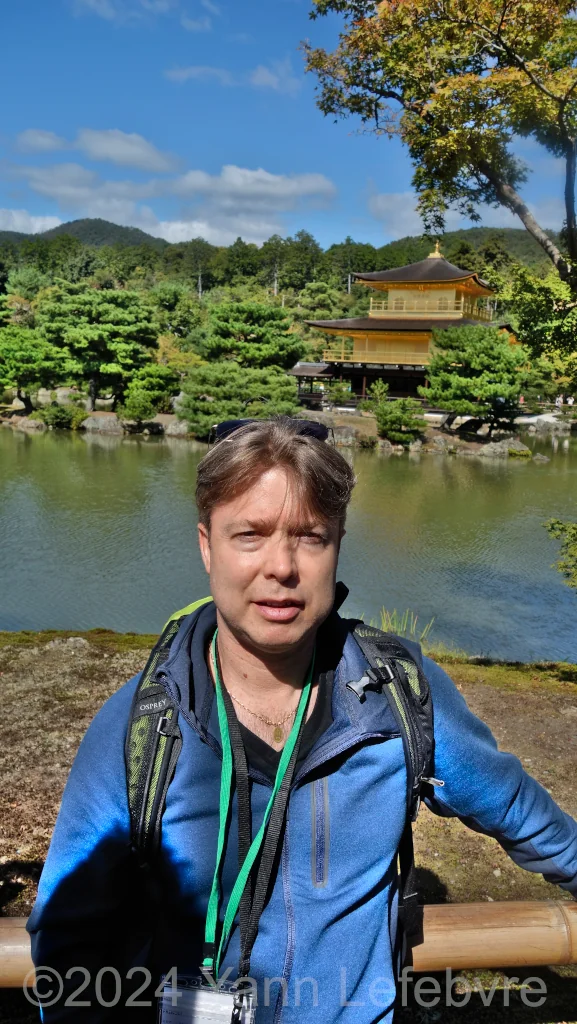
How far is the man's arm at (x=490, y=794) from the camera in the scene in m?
1.08

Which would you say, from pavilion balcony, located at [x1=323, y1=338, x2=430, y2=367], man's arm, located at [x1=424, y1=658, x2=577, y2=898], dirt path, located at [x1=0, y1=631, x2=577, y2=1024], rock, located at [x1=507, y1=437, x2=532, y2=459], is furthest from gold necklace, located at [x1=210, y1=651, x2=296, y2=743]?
pavilion balcony, located at [x1=323, y1=338, x2=430, y2=367]

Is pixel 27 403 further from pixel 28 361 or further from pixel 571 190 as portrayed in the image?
pixel 571 190

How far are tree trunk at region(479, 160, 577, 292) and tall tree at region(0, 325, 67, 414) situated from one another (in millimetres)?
19347

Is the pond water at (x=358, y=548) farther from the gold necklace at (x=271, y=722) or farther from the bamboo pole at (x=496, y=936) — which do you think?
the gold necklace at (x=271, y=722)

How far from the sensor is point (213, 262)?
55188 millimetres

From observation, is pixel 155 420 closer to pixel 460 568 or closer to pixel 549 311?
pixel 460 568

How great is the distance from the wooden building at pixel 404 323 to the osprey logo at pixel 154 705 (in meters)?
24.5

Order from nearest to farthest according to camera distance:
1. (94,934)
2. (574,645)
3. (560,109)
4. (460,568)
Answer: (94,934) → (560,109) → (574,645) → (460,568)

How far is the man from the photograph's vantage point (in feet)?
3.02

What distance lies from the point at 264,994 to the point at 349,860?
0.22 m

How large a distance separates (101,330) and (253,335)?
5146mm

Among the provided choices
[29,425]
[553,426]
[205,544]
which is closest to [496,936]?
[205,544]

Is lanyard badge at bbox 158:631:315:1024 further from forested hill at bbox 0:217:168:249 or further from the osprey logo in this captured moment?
forested hill at bbox 0:217:168:249

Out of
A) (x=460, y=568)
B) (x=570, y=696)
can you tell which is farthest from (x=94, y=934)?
(x=460, y=568)
